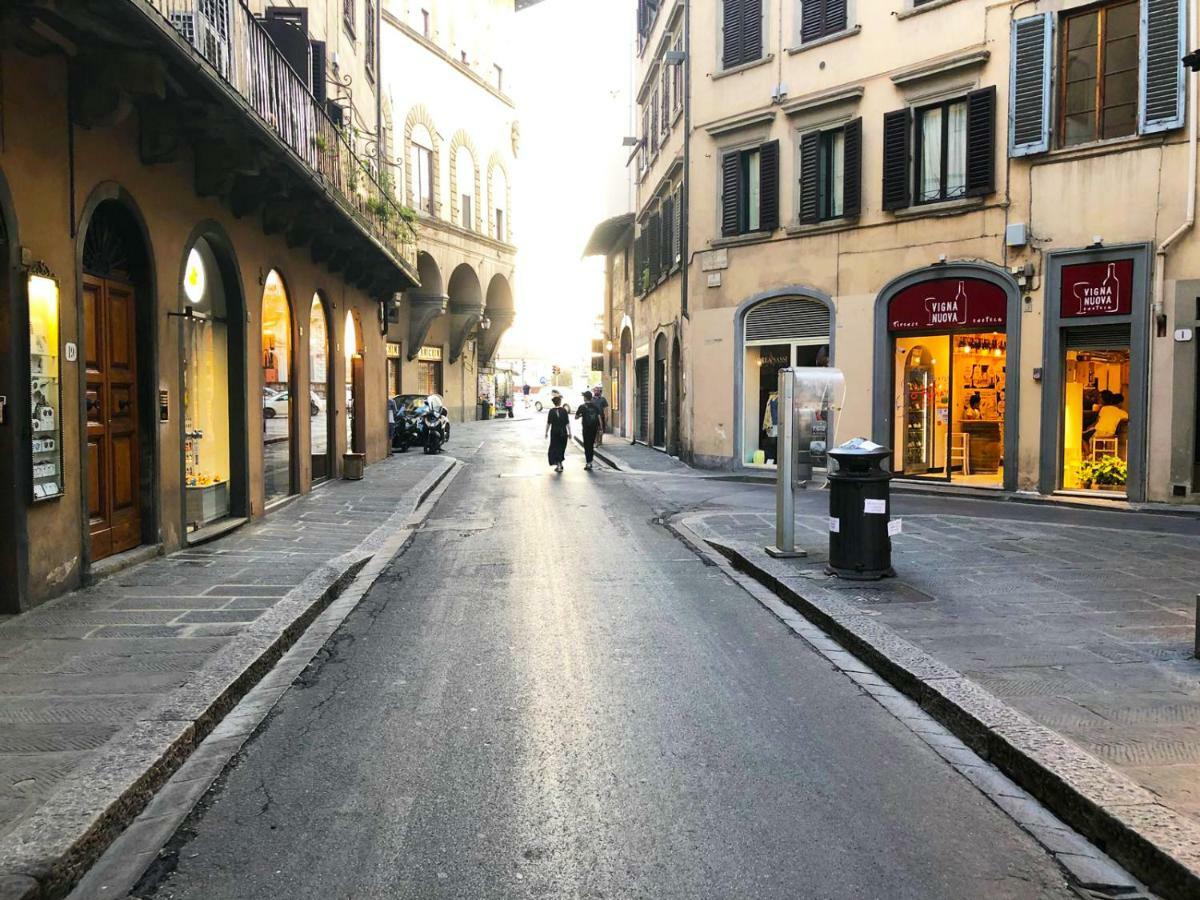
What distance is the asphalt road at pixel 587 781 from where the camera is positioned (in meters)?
3.32

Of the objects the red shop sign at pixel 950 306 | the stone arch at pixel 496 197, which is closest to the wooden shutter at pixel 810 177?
the red shop sign at pixel 950 306

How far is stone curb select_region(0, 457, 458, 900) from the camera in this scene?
3.19 metres

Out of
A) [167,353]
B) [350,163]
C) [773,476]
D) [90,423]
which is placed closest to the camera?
[90,423]

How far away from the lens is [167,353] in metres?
9.45

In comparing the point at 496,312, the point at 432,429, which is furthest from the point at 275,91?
the point at 496,312

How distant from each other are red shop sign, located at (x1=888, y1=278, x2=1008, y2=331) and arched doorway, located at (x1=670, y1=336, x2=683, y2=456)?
22.9ft

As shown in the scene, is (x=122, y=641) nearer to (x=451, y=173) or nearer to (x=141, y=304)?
(x=141, y=304)

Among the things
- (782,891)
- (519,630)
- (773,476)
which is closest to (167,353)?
(519,630)

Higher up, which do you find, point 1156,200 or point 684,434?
point 1156,200

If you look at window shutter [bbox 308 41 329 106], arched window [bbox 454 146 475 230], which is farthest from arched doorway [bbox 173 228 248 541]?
arched window [bbox 454 146 475 230]

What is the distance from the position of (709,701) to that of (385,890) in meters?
2.35

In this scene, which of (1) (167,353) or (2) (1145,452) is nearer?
(1) (167,353)

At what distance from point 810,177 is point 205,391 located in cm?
1212

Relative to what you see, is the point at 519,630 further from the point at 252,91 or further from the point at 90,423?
the point at 252,91
